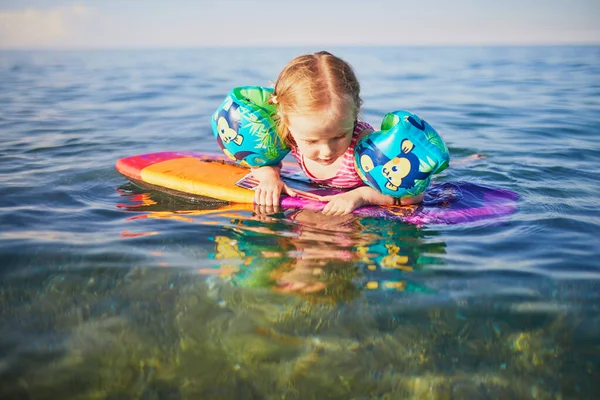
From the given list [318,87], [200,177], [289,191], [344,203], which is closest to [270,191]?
[289,191]

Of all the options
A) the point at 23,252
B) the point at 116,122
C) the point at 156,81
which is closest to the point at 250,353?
the point at 23,252

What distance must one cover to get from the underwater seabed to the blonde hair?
3.43ft

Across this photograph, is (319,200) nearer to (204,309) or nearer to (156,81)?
(204,309)

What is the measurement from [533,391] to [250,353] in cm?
107

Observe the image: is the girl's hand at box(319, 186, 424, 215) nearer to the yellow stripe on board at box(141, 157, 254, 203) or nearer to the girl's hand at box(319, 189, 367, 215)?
the girl's hand at box(319, 189, 367, 215)

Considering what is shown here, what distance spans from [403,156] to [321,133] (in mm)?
588

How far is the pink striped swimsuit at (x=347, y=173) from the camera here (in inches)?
154

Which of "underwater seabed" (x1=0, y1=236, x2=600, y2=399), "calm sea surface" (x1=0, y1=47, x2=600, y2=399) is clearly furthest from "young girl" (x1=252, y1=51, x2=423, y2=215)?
"underwater seabed" (x1=0, y1=236, x2=600, y2=399)

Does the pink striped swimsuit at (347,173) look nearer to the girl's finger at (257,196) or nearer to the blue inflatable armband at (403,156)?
the blue inflatable armband at (403,156)

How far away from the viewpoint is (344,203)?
3678 millimetres

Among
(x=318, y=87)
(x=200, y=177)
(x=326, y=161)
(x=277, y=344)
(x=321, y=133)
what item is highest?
(x=318, y=87)

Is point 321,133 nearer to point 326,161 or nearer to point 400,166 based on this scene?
point 326,161

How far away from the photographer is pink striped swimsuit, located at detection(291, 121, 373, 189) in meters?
3.92

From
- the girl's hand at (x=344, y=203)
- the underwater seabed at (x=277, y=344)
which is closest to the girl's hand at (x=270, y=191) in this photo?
the girl's hand at (x=344, y=203)
